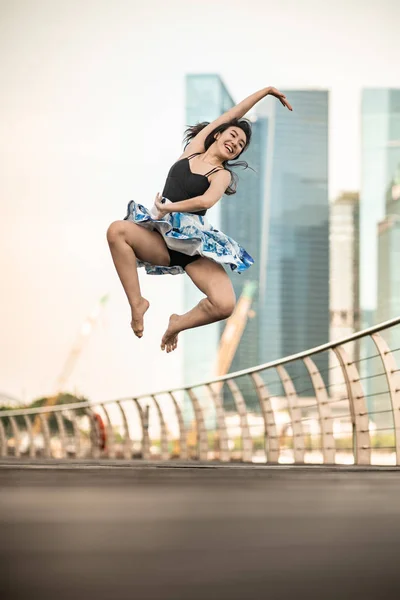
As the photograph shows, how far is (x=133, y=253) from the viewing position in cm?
473

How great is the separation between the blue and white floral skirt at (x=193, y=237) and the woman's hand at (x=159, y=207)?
0.11 ft

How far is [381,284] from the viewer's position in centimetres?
14512

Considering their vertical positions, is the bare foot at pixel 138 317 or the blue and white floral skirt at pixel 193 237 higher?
the blue and white floral skirt at pixel 193 237

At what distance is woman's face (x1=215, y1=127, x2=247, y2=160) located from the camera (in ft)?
15.9

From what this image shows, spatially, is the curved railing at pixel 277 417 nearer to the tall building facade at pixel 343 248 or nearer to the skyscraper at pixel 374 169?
the skyscraper at pixel 374 169

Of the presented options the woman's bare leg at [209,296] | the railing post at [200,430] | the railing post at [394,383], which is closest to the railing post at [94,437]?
the railing post at [200,430]

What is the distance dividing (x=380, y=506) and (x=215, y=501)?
1.16ft

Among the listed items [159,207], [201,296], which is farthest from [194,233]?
[201,296]

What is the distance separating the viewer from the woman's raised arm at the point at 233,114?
474cm

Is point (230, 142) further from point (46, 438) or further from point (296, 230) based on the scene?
point (296, 230)

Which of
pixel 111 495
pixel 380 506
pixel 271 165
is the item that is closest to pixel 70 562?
pixel 380 506

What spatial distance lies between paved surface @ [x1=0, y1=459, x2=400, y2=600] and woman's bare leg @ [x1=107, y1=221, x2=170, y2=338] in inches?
67.6

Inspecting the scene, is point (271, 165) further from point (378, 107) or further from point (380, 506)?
Answer: point (380, 506)

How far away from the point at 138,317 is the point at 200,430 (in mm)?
4819
